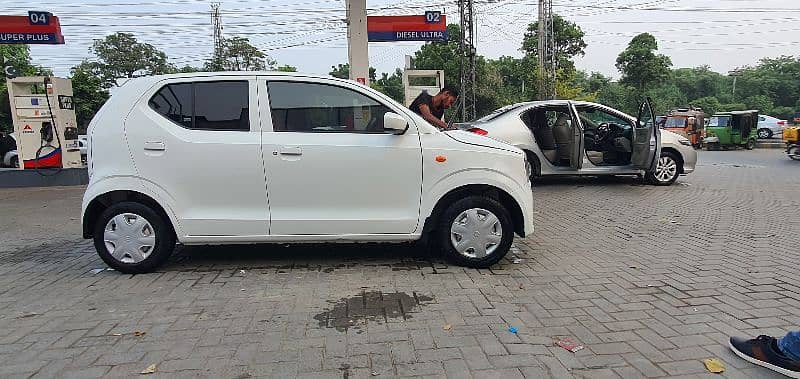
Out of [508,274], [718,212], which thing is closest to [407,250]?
[508,274]

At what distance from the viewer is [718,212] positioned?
23.1 ft

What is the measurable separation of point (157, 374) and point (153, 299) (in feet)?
4.08

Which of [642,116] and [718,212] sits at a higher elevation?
[642,116]

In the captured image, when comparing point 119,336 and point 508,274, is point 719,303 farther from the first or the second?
point 119,336

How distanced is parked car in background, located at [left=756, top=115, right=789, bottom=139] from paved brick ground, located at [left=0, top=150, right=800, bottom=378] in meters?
25.5

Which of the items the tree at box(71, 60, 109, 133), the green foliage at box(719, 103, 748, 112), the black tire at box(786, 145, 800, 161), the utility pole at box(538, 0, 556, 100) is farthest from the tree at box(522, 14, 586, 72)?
the tree at box(71, 60, 109, 133)

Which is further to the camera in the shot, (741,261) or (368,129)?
(741,261)

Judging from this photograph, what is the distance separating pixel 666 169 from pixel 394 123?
751cm

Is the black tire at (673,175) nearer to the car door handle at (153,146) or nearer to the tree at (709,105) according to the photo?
the car door handle at (153,146)

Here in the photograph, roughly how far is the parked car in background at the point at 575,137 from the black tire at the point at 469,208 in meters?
4.59

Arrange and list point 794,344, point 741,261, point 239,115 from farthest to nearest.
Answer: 1. point 741,261
2. point 239,115
3. point 794,344

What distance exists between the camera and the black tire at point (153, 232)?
4.25 m

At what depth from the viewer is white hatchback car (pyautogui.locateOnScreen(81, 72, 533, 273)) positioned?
165 inches

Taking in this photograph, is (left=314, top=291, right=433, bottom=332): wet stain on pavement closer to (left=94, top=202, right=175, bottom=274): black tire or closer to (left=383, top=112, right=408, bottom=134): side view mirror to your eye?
(left=383, top=112, right=408, bottom=134): side view mirror
